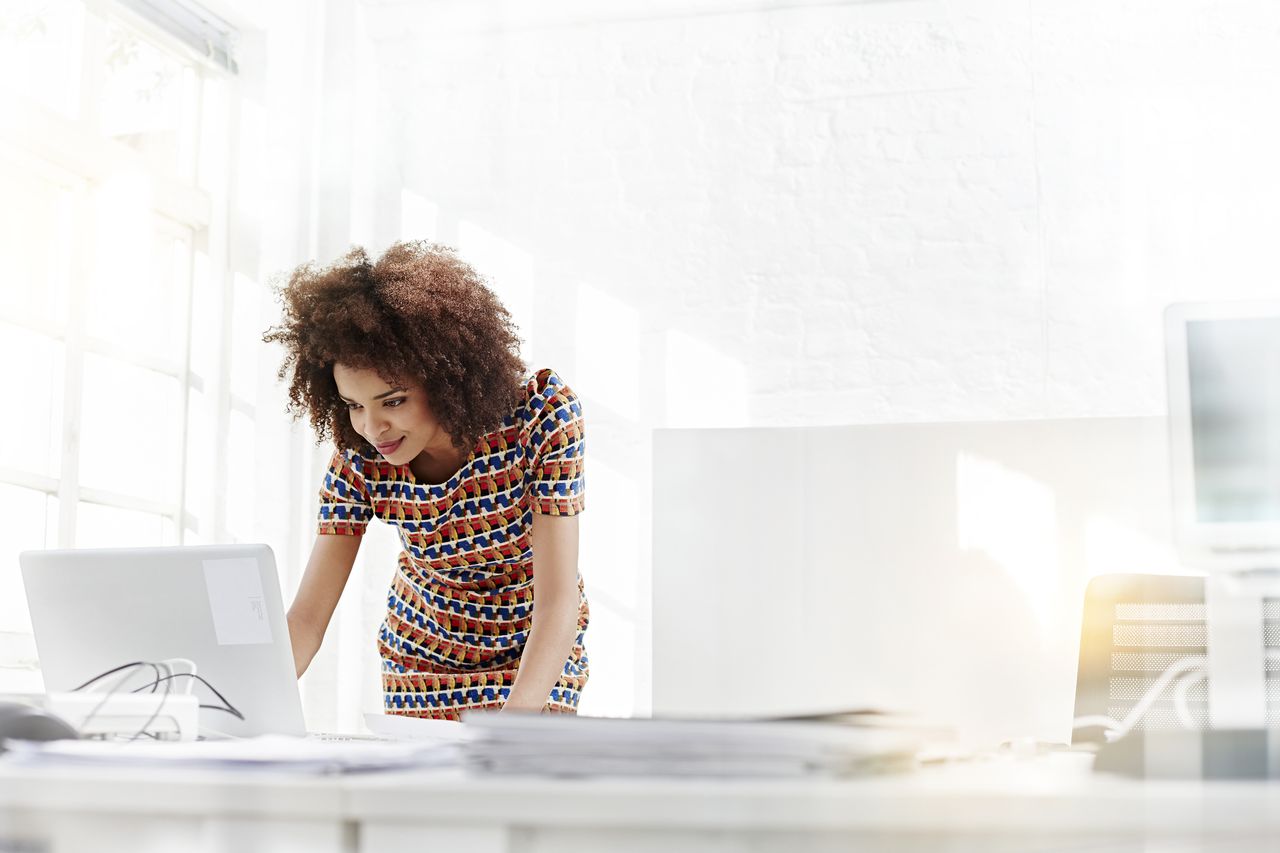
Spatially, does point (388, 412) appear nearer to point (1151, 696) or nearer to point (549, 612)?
point (549, 612)

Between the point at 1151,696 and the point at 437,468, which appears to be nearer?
the point at 1151,696

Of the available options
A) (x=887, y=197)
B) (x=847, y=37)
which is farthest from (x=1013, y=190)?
(x=847, y=37)

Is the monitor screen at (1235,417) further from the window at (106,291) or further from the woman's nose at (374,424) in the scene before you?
the window at (106,291)

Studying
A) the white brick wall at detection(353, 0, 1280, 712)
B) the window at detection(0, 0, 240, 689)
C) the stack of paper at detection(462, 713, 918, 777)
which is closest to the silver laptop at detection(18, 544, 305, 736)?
the stack of paper at detection(462, 713, 918, 777)

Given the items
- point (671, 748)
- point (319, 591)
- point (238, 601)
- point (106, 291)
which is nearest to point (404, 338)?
point (319, 591)

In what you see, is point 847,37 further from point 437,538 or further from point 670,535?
point 437,538

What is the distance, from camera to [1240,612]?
1.00 m

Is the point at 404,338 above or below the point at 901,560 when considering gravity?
above

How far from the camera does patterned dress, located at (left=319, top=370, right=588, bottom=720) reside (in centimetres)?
186

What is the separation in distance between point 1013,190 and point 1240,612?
2325 millimetres

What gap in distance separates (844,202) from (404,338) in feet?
5.53

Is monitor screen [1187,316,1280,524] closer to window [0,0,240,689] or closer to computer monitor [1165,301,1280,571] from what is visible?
computer monitor [1165,301,1280,571]

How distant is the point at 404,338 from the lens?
72.4 inches

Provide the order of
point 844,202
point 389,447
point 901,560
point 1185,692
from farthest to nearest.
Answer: point 844,202
point 901,560
point 389,447
point 1185,692
